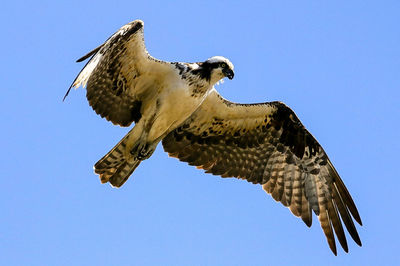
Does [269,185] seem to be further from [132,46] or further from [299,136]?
[132,46]

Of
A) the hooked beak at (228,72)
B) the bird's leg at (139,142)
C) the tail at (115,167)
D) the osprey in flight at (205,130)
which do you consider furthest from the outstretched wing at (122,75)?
the hooked beak at (228,72)

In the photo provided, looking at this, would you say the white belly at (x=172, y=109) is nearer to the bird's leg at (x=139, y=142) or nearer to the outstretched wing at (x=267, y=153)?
the bird's leg at (x=139, y=142)

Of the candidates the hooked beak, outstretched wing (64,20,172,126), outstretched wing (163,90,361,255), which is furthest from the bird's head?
outstretched wing (163,90,361,255)

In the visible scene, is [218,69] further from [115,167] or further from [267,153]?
[115,167]

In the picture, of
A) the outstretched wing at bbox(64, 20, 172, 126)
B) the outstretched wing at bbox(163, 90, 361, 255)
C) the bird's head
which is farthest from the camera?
the outstretched wing at bbox(163, 90, 361, 255)

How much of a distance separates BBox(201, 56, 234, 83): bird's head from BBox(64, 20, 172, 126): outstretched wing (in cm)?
58

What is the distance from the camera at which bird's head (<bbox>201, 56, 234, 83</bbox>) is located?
9648mm

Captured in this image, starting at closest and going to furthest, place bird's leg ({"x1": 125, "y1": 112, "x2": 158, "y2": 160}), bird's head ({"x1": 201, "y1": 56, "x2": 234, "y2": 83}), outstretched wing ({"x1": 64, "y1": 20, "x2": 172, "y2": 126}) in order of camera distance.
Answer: outstretched wing ({"x1": 64, "y1": 20, "x2": 172, "y2": 126}), bird's head ({"x1": 201, "y1": 56, "x2": 234, "y2": 83}), bird's leg ({"x1": 125, "y1": 112, "x2": 158, "y2": 160})

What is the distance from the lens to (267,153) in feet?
35.9

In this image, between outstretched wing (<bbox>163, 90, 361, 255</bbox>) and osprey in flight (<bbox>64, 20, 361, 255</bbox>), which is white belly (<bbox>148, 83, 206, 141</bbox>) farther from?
outstretched wing (<bbox>163, 90, 361, 255</bbox>)

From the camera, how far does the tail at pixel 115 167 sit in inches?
397

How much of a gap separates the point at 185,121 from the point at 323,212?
2.56m

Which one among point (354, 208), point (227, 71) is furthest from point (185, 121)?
point (354, 208)

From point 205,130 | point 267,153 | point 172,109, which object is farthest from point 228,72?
point 267,153
